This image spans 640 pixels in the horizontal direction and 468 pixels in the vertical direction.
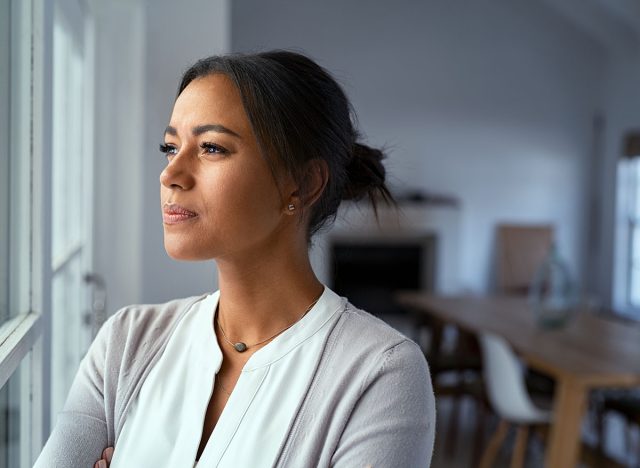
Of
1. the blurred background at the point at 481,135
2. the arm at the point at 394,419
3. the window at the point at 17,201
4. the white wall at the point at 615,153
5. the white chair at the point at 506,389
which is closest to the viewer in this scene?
the arm at the point at 394,419

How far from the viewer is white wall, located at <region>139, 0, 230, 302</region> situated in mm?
2578

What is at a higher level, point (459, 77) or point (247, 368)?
point (459, 77)

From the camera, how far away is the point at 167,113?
2.59m

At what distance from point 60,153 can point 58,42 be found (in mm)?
299

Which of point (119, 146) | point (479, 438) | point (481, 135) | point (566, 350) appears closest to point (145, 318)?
point (119, 146)

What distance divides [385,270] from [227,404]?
6.12 metres

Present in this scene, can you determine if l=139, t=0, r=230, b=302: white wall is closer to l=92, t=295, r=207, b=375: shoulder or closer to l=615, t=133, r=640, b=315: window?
l=92, t=295, r=207, b=375: shoulder

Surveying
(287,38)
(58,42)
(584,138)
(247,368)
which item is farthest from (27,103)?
(584,138)

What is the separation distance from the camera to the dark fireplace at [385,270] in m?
7.11

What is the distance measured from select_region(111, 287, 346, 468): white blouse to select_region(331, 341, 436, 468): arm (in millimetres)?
93

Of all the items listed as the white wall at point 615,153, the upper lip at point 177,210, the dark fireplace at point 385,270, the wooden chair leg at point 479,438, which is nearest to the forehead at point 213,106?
the upper lip at point 177,210

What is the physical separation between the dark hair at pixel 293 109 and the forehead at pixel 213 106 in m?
0.01

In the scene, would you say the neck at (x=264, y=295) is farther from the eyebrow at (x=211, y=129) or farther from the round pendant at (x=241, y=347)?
the eyebrow at (x=211, y=129)

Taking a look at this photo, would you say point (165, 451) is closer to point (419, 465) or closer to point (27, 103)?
point (419, 465)
